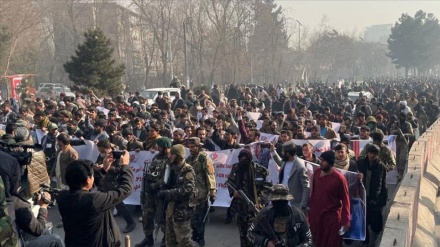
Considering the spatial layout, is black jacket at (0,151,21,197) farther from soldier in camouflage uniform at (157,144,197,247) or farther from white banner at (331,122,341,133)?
white banner at (331,122,341,133)

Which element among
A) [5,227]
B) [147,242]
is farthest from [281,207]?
[147,242]

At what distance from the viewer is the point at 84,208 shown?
403 centimetres

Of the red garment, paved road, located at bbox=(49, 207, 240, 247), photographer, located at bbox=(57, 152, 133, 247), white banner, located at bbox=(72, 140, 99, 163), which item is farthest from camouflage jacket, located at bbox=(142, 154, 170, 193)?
white banner, located at bbox=(72, 140, 99, 163)

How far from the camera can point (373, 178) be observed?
23.7 ft

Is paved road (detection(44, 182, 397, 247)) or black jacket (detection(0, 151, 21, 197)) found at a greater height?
black jacket (detection(0, 151, 21, 197))

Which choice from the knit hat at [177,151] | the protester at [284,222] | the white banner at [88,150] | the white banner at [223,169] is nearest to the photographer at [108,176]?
the knit hat at [177,151]

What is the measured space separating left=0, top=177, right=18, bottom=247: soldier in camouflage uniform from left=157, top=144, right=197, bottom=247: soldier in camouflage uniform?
9.09 ft

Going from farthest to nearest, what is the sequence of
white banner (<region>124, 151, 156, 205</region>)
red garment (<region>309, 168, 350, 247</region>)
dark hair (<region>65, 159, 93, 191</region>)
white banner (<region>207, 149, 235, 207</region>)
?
white banner (<region>124, 151, 156, 205</region>) → white banner (<region>207, 149, 235, 207</region>) → red garment (<region>309, 168, 350, 247</region>) → dark hair (<region>65, 159, 93, 191</region>)

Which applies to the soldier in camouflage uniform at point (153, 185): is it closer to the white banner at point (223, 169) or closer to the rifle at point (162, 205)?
the rifle at point (162, 205)

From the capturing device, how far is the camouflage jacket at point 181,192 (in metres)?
6.28

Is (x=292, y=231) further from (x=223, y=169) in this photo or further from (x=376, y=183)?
(x=223, y=169)

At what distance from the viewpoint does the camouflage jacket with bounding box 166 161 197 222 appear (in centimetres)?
628

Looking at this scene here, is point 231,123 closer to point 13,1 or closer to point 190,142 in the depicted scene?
point 190,142

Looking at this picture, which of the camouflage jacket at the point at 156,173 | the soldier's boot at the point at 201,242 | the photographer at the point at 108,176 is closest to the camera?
the photographer at the point at 108,176
